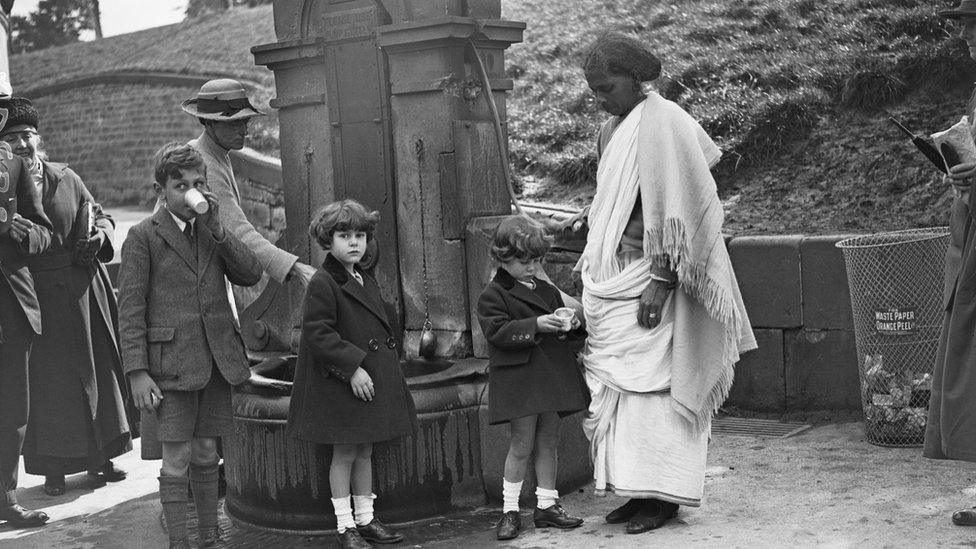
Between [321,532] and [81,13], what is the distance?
3954 cm

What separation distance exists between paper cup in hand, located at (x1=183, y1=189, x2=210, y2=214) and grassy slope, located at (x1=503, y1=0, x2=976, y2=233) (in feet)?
12.3

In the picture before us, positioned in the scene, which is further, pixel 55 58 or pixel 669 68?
pixel 55 58

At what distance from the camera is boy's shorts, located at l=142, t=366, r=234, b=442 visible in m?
4.63

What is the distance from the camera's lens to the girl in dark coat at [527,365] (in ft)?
15.4

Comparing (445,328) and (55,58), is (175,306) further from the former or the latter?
(55,58)

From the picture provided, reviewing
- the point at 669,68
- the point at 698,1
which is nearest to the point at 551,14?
the point at 698,1

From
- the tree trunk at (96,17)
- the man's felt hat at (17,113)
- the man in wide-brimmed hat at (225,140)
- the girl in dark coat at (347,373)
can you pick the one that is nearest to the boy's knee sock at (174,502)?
the girl in dark coat at (347,373)

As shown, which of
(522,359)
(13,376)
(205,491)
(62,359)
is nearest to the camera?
(522,359)

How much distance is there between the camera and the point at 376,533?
4.80 metres

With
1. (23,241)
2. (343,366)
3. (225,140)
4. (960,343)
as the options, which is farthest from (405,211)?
(960,343)

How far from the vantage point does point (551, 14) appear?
12930 millimetres

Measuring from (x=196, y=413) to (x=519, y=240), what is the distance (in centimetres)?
148

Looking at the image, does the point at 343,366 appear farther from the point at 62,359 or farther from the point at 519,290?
the point at 62,359

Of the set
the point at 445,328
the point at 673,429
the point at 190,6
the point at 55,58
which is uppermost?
the point at 190,6
